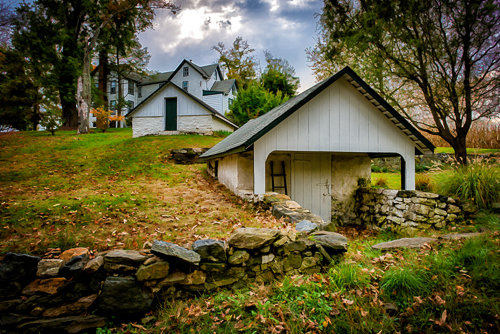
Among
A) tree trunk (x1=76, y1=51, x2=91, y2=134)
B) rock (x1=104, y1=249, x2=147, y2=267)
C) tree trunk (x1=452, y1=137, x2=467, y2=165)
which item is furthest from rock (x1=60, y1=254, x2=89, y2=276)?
tree trunk (x1=76, y1=51, x2=91, y2=134)

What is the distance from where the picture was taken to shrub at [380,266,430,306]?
299 cm

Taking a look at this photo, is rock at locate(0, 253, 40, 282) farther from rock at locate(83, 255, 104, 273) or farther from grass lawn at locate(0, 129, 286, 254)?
rock at locate(83, 255, 104, 273)

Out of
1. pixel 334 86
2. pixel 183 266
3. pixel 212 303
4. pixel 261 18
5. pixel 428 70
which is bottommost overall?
pixel 212 303

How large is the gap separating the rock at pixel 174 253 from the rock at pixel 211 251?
0.11 meters

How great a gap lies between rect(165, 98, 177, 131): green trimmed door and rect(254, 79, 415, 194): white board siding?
51.2 feet

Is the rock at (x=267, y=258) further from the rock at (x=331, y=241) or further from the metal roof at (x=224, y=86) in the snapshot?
the metal roof at (x=224, y=86)

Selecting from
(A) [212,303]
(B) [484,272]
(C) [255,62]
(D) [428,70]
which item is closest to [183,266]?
(A) [212,303]

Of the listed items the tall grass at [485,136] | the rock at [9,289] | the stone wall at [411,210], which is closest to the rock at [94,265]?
the rock at [9,289]

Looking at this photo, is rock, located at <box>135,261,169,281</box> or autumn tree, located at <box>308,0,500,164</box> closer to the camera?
rock, located at <box>135,261,169,281</box>

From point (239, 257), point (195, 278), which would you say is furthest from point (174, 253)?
point (239, 257)

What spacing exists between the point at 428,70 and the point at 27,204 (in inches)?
562

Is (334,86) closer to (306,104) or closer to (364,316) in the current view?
(306,104)

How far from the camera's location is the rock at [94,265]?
10.0ft

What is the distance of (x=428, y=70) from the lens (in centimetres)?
923
